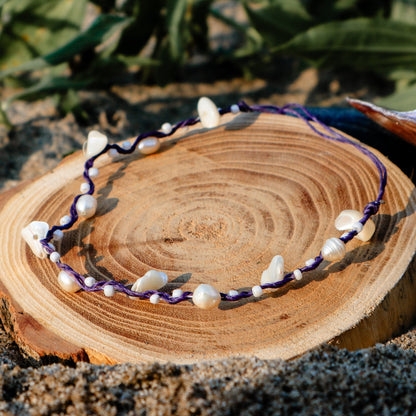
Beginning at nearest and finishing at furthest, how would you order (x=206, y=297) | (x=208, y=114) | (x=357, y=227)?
1. (x=206, y=297)
2. (x=357, y=227)
3. (x=208, y=114)

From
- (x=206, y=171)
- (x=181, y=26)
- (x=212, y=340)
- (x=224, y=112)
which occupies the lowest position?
(x=212, y=340)

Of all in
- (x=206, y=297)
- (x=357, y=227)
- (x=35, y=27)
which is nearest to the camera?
(x=206, y=297)

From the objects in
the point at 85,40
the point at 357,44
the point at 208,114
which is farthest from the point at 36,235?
the point at 357,44

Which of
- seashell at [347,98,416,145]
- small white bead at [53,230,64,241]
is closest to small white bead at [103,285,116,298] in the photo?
small white bead at [53,230,64,241]

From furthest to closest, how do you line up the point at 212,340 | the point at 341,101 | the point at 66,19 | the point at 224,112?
the point at 341,101, the point at 66,19, the point at 224,112, the point at 212,340

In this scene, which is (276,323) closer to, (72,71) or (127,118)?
(127,118)

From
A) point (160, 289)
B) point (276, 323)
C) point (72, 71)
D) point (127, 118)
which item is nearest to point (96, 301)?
point (160, 289)

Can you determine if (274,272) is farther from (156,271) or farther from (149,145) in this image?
(149,145)
